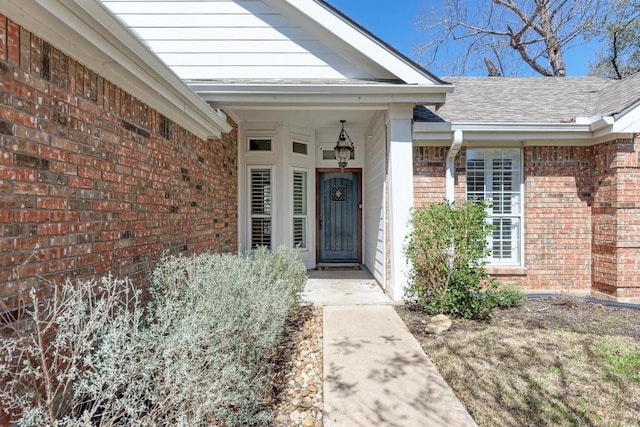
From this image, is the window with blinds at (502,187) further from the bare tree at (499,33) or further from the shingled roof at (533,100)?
the bare tree at (499,33)

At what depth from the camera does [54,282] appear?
92.7 inches

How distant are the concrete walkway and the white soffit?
371 cm

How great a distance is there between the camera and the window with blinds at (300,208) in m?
7.81

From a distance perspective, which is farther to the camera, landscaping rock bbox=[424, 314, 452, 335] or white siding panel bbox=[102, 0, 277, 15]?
white siding panel bbox=[102, 0, 277, 15]

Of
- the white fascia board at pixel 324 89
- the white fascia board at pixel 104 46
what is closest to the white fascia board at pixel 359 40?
the white fascia board at pixel 324 89

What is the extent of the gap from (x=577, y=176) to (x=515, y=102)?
1.89 metres

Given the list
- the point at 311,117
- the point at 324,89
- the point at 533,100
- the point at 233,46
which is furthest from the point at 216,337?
the point at 533,100

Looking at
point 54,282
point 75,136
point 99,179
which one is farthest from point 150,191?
point 54,282

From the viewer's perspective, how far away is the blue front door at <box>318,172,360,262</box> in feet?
28.9

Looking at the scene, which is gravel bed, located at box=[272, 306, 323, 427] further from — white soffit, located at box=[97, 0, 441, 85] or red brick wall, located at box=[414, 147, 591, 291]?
white soffit, located at box=[97, 0, 441, 85]

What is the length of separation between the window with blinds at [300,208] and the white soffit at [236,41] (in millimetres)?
2521

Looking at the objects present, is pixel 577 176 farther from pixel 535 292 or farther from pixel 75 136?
pixel 75 136

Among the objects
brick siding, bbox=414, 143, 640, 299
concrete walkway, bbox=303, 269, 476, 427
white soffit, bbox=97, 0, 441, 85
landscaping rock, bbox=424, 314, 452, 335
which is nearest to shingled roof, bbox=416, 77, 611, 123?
A: brick siding, bbox=414, 143, 640, 299

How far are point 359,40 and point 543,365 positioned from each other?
473 centimetres
